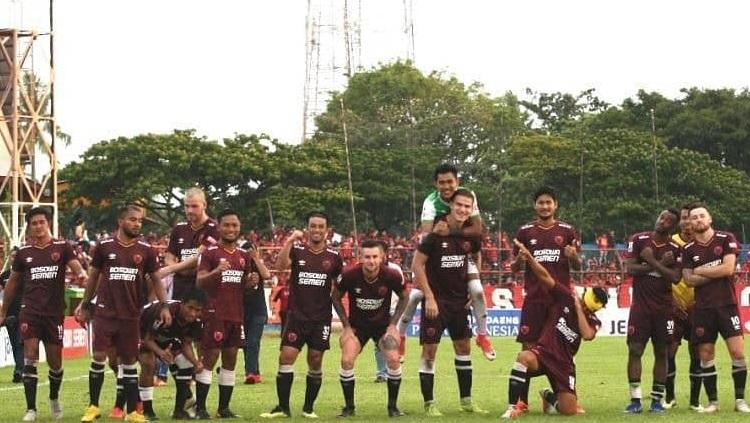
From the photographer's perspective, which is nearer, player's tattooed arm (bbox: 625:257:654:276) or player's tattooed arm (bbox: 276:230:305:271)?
player's tattooed arm (bbox: 276:230:305:271)

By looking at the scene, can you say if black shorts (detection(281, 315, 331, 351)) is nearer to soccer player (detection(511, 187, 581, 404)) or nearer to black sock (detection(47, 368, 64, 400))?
soccer player (detection(511, 187, 581, 404))

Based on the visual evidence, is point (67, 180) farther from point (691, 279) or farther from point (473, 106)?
point (691, 279)

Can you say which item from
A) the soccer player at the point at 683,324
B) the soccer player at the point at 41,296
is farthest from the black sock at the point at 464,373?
the soccer player at the point at 41,296

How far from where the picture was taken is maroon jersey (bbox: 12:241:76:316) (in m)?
17.1

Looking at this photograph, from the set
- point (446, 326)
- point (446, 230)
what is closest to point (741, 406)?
point (446, 326)

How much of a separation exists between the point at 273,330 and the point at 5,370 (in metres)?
18.8

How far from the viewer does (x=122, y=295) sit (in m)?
16.7

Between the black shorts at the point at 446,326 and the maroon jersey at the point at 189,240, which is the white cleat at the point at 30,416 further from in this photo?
the black shorts at the point at 446,326

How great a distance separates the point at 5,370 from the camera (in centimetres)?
2859

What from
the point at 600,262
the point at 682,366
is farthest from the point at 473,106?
the point at 682,366

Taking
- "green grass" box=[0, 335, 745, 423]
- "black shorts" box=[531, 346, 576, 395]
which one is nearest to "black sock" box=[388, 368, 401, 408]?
"green grass" box=[0, 335, 745, 423]

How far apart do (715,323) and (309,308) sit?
4.80 meters

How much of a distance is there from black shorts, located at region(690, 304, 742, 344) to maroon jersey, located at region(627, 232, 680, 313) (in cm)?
42

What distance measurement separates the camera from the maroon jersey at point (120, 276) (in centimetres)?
1670
